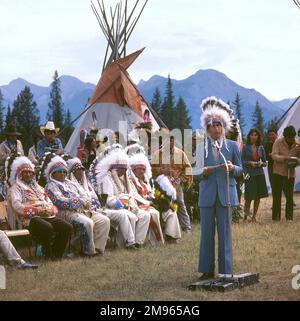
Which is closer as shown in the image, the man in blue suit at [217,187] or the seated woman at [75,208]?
the man in blue suit at [217,187]

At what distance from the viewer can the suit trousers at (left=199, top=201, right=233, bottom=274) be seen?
648 centimetres

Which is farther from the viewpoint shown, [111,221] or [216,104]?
[111,221]

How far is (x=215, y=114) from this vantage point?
21.7 feet

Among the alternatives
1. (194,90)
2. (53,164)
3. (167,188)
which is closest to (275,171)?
(167,188)

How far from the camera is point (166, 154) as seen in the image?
34.6 feet

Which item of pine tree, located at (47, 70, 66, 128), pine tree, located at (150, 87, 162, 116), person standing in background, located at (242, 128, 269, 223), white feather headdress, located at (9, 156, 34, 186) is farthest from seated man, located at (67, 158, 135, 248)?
pine tree, located at (150, 87, 162, 116)

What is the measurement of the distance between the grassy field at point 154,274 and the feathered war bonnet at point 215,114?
134 cm

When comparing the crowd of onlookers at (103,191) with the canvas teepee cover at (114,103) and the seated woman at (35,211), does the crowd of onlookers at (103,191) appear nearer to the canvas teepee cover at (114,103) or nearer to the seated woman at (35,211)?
the seated woman at (35,211)

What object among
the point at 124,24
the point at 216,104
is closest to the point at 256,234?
the point at 216,104

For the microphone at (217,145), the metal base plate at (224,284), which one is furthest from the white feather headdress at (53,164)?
the metal base plate at (224,284)

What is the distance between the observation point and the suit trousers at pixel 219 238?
6.48m

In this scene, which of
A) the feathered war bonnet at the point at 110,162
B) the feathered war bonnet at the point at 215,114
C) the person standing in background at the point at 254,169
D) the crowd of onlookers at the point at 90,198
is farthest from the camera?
the person standing in background at the point at 254,169
